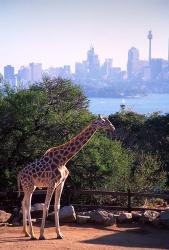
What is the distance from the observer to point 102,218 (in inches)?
640

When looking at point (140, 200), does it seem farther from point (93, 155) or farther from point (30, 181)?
point (30, 181)

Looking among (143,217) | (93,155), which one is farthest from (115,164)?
(143,217)

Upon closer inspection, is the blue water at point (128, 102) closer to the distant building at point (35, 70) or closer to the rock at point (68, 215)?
the distant building at point (35, 70)

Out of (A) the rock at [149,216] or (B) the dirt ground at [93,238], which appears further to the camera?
(A) the rock at [149,216]

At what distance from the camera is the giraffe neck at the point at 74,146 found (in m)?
13.8

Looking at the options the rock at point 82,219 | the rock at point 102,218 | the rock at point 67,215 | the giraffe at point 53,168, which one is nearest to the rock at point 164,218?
the rock at point 102,218

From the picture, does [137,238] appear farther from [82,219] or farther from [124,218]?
[82,219]

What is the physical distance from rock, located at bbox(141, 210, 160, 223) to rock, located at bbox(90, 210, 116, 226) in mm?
1030

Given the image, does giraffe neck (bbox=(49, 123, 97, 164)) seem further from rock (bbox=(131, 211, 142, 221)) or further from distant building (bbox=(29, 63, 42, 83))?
distant building (bbox=(29, 63, 42, 83))

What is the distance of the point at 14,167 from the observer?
19797 millimetres

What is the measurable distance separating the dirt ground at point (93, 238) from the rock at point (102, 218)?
8.4 inches

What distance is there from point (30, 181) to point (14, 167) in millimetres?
6080

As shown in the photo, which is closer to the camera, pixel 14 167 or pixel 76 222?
pixel 76 222

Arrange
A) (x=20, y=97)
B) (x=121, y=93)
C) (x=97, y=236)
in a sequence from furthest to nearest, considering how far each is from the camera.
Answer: (x=121, y=93), (x=20, y=97), (x=97, y=236)
